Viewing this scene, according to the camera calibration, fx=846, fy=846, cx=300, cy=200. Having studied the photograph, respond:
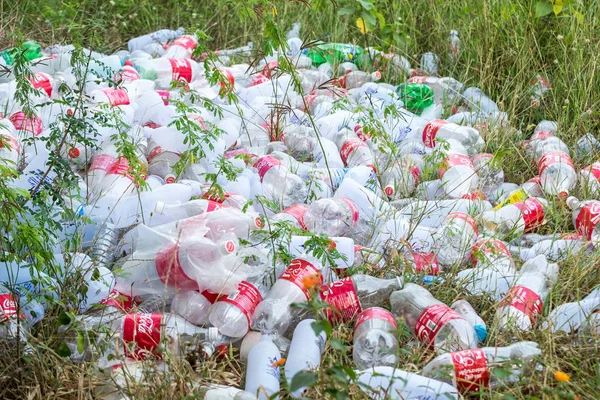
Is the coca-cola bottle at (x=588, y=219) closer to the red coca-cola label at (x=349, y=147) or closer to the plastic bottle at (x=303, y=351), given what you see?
the red coca-cola label at (x=349, y=147)

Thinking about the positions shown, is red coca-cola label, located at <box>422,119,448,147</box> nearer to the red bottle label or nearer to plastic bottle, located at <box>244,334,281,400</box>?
the red bottle label

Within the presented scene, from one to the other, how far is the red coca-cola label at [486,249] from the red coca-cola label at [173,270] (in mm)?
994

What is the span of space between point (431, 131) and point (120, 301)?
1.97 m

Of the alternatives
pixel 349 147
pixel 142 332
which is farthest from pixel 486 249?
pixel 142 332

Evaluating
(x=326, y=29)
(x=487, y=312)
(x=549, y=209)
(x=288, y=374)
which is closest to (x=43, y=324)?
(x=288, y=374)

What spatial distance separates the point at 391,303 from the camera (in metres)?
2.77

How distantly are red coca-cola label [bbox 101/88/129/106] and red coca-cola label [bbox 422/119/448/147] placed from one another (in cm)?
144

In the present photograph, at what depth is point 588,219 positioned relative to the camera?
3.29 m

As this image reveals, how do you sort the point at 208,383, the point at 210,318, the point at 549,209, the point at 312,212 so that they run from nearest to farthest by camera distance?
1. the point at 208,383
2. the point at 210,318
3. the point at 312,212
4. the point at 549,209

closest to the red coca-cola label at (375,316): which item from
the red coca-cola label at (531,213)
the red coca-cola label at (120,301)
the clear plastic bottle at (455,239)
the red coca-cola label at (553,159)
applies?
the clear plastic bottle at (455,239)

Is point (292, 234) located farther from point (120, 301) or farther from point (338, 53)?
point (338, 53)

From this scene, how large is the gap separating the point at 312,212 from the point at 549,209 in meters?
0.99

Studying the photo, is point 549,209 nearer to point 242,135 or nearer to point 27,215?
point 242,135

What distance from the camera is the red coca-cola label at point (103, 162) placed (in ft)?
11.1
